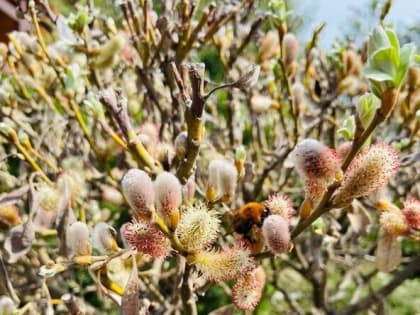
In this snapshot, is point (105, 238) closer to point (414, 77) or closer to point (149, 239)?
point (149, 239)

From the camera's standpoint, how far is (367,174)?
704mm

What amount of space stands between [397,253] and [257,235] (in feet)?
0.72

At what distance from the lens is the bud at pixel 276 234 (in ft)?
2.49

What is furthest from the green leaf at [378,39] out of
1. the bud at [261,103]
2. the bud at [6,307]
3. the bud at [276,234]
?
the bud at [261,103]

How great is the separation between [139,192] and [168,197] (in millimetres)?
33

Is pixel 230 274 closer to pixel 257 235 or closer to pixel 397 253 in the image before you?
pixel 257 235

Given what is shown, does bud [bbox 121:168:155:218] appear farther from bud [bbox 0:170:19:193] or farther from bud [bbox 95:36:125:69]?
bud [bbox 0:170:19:193]

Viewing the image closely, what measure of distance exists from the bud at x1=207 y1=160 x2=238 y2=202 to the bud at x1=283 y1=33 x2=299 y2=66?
471 mm

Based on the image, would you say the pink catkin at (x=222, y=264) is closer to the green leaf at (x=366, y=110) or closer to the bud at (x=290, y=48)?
the green leaf at (x=366, y=110)

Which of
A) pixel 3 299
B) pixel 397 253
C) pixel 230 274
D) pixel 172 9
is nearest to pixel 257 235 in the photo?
pixel 230 274

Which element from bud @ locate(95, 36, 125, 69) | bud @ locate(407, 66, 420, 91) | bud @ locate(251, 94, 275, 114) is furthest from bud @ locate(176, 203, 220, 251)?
bud @ locate(251, 94, 275, 114)

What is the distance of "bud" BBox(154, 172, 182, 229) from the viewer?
2.41 feet

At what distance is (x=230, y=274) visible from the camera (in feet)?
2.51

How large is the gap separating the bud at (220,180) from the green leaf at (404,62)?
287mm
